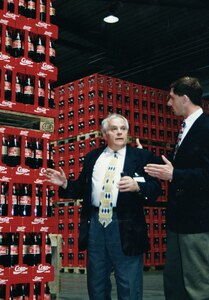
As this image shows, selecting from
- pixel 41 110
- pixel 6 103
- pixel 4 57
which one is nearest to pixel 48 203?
pixel 41 110

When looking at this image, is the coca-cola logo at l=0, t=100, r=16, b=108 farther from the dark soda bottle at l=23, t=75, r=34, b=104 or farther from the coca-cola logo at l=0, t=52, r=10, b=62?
the coca-cola logo at l=0, t=52, r=10, b=62

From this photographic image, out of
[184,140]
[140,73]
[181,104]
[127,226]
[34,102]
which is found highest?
[140,73]

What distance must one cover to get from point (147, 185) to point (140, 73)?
1330cm

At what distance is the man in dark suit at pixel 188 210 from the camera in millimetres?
3182

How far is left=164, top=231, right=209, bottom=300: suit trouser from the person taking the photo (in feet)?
10.4

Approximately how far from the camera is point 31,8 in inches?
244

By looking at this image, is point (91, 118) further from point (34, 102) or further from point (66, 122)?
point (34, 102)

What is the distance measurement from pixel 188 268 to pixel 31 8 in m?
4.31

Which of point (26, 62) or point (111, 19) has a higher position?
point (111, 19)

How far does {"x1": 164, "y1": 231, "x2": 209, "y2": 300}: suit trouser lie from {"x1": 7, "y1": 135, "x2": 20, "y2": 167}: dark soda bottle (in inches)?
111

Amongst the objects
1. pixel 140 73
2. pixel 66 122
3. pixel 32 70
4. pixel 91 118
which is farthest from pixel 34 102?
pixel 140 73

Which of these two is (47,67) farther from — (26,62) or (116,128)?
(116,128)

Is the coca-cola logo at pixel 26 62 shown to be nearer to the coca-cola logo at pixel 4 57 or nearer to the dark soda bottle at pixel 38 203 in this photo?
the coca-cola logo at pixel 4 57

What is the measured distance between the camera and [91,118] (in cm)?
1055
